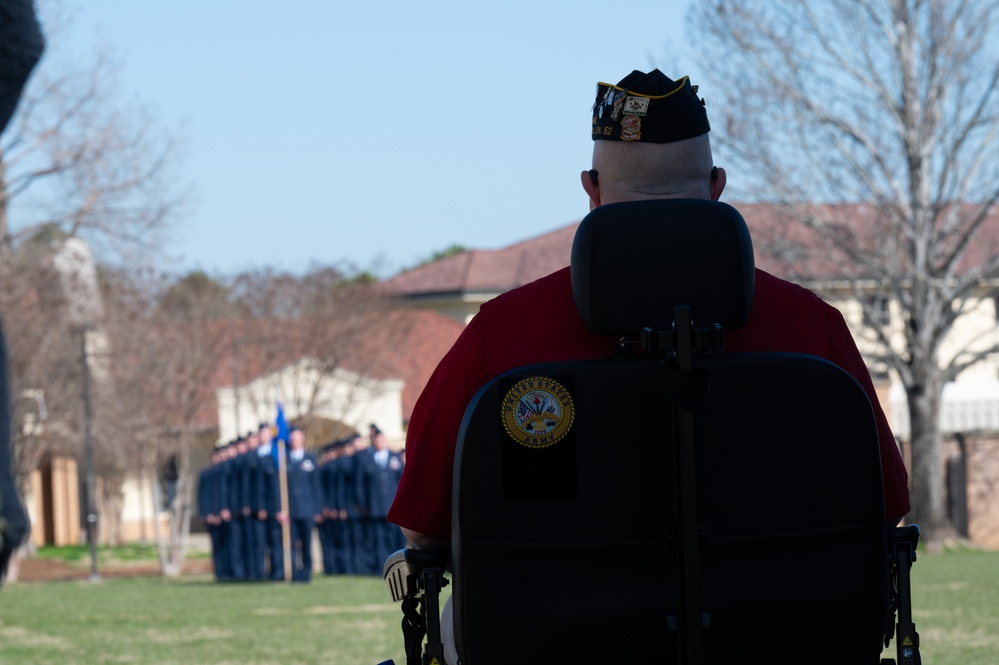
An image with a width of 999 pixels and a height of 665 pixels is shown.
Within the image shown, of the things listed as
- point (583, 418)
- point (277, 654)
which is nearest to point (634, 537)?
point (583, 418)

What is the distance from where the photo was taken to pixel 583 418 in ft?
8.00

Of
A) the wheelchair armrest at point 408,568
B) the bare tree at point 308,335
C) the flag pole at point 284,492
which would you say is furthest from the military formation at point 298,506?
the wheelchair armrest at point 408,568

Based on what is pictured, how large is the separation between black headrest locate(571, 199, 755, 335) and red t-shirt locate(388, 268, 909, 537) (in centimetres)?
17

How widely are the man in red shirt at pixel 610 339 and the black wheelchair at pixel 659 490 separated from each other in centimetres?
18

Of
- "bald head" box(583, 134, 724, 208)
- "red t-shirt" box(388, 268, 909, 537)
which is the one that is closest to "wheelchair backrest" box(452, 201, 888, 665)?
→ "red t-shirt" box(388, 268, 909, 537)

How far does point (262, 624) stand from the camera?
42.5 ft

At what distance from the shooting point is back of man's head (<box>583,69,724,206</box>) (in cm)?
282

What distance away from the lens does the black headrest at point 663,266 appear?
8.07 ft

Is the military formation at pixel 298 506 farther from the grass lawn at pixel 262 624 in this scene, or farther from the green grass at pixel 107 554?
the green grass at pixel 107 554

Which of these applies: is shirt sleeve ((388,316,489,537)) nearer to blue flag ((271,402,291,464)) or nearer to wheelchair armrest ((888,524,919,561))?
wheelchair armrest ((888,524,919,561))

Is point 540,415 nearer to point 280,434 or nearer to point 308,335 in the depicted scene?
point 280,434

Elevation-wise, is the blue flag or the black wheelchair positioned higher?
the black wheelchair

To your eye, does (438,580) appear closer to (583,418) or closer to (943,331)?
(583,418)

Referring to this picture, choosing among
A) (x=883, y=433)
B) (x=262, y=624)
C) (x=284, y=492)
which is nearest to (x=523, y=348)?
Result: (x=883, y=433)
